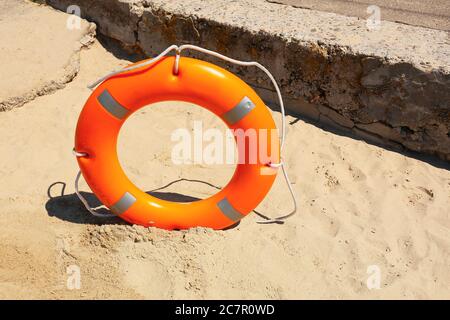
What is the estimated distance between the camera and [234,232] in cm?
296

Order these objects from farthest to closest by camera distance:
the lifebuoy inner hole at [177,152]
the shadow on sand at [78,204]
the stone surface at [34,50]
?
the stone surface at [34,50] < the lifebuoy inner hole at [177,152] < the shadow on sand at [78,204]

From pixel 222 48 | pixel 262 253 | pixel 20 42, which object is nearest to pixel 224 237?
pixel 262 253

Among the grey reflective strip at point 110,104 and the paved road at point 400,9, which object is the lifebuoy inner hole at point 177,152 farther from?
the paved road at point 400,9

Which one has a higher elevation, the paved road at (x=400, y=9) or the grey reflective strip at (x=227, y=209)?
the paved road at (x=400, y=9)

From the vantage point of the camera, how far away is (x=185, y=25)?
13.1 ft

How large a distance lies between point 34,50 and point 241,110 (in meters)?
2.23

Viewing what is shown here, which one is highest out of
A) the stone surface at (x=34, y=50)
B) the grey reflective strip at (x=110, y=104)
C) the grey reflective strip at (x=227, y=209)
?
the grey reflective strip at (x=110, y=104)

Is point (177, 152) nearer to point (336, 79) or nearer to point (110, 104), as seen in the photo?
point (110, 104)

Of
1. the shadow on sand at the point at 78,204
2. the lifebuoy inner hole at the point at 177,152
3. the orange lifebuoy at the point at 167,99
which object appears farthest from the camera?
the lifebuoy inner hole at the point at 177,152

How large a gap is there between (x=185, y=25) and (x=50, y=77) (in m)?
1.02

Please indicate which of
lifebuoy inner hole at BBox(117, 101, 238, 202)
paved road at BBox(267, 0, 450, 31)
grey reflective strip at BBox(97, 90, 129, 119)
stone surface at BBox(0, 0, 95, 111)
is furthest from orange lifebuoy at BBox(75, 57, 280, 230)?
paved road at BBox(267, 0, 450, 31)

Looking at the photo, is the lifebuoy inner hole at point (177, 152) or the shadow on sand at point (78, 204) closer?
the shadow on sand at point (78, 204)

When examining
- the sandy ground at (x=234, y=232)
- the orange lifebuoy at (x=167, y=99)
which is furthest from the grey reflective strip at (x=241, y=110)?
the sandy ground at (x=234, y=232)

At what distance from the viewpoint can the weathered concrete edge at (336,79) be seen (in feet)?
10.9
